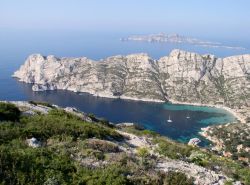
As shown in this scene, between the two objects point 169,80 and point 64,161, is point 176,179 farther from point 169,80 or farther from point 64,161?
point 169,80

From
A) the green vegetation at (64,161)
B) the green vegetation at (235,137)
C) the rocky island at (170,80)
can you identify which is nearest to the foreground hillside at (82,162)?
the green vegetation at (64,161)

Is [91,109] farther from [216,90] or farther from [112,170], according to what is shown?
[112,170]

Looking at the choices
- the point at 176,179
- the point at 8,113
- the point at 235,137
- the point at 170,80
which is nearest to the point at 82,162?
the point at 176,179

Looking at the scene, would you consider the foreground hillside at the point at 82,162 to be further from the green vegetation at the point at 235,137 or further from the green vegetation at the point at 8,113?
the green vegetation at the point at 235,137

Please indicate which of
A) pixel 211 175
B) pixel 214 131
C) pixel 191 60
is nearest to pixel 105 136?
pixel 211 175

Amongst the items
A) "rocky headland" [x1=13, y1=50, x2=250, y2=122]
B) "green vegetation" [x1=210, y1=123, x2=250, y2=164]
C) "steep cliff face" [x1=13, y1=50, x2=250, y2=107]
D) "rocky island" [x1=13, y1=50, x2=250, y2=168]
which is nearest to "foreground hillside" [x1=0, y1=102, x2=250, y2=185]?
"green vegetation" [x1=210, y1=123, x2=250, y2=164]
